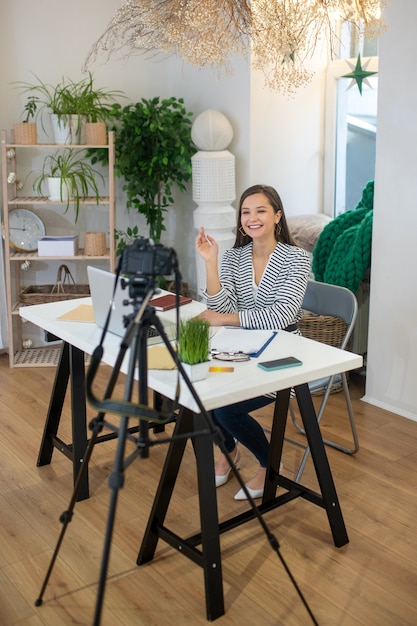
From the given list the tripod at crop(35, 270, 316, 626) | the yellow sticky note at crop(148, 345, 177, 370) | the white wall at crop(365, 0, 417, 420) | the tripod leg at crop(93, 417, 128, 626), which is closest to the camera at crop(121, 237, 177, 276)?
the tripod at crop(35, 270, 316, 626)

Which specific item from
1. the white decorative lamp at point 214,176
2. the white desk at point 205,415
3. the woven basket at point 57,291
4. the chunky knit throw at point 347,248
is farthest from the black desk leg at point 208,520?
the woven basket at point 57,291

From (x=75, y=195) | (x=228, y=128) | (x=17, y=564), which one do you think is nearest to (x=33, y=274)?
(x=75, y=195)

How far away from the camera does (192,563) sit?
2.37 meters

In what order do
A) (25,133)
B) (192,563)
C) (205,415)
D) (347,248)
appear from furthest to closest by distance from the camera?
(25,133) → (347,248) → (192,563) → (205,415)

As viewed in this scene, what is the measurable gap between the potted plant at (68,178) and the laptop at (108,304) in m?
1.76

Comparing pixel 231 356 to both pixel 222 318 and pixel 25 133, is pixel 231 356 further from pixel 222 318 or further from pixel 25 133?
pixel 25 133

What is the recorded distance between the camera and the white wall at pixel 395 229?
3.27 meters

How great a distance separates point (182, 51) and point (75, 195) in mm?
1910

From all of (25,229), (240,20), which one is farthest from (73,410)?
(25,229)

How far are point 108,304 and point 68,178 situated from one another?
6.57ft

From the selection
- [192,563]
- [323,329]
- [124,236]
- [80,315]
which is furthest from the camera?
[124,236]

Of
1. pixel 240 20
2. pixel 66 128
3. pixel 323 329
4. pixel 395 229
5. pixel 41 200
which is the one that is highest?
pixel 240 20

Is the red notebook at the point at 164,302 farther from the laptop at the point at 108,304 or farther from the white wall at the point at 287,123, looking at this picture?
the white wall at the point at 287,123

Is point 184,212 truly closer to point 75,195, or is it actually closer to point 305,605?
point 75,195
